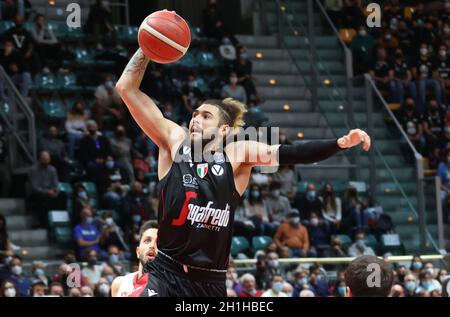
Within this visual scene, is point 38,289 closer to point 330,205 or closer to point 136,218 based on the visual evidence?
point 136,218

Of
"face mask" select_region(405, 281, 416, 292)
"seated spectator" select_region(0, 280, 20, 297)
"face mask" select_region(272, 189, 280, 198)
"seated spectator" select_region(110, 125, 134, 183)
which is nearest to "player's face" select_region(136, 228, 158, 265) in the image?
"seated spectator" select_region(0, 280, 20, 297)

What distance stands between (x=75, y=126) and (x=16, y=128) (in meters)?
1.01

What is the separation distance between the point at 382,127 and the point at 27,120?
638 cm

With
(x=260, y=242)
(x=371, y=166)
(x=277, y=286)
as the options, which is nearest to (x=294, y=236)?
(x=260, y=242)

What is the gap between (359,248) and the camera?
15859 millimetres

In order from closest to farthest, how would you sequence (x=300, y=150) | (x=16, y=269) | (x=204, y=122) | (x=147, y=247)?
(x=300, y=150) → (x=204, y=122) → (x=147, y=247) → (x=16, y=269)

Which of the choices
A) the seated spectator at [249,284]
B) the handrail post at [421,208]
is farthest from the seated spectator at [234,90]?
the seated spectator at [249,284]

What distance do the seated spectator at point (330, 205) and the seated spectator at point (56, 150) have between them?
4.29 meters

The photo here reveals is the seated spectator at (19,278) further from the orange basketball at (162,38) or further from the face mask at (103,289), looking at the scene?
the orange basketball at (162,38)

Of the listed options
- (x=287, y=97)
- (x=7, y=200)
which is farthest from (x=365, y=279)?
(x=287, y=97)

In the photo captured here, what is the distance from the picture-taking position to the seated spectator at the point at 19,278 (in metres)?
12.2

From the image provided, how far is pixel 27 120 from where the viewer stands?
15711 mm

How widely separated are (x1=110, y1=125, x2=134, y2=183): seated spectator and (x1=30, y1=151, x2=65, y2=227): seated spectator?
1224 millimetres
